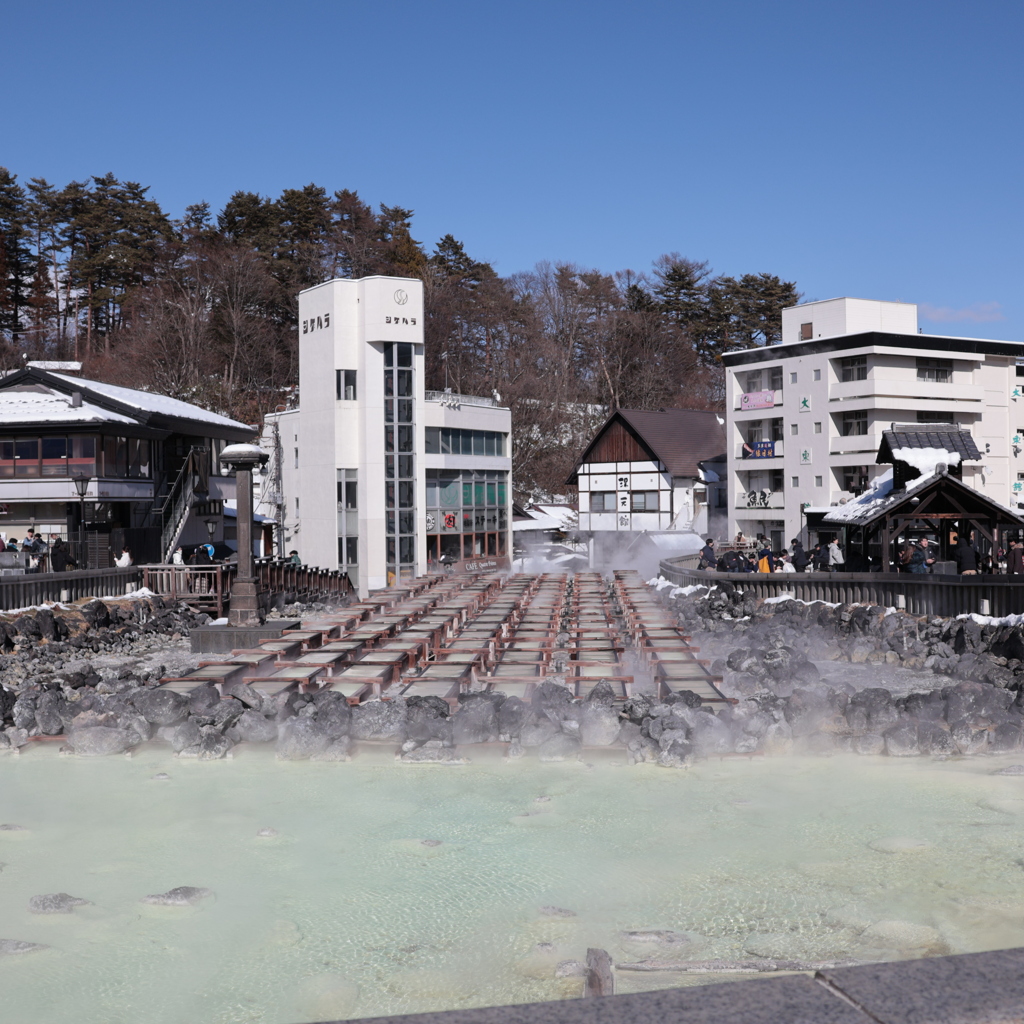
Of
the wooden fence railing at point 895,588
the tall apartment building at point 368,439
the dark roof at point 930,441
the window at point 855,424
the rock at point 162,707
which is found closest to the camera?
the rock at point 162,707

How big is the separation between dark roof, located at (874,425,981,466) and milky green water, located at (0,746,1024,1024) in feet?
50.6

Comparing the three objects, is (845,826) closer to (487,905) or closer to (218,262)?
(487,905)

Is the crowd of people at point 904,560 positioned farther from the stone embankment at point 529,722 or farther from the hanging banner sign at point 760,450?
the hanging banner sign at point 760,450

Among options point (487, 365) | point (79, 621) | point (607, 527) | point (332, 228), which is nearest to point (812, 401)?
point (607, 527)

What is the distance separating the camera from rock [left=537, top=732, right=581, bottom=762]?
11.2m

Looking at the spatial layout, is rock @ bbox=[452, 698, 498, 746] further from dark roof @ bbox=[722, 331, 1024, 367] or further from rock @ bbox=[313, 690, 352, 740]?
dark roof @ bbox=[722, 331, 1024, 367]

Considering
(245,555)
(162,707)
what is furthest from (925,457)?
(162,707)

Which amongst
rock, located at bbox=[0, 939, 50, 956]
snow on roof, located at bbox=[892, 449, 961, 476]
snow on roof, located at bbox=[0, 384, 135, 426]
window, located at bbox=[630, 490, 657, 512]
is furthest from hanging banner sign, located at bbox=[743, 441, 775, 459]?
rock, located at bbox=[0, 939, 50, 956]

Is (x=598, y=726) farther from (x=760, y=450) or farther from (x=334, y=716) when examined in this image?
(x=760, y=450)

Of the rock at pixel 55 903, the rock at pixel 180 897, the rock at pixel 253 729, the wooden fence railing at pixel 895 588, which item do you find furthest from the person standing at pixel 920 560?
the rock at pixel 55 903

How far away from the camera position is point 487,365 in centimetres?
6394

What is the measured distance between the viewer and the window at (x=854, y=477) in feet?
145

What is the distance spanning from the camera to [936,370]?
46438 mm

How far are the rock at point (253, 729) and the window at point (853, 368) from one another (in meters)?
39.1
